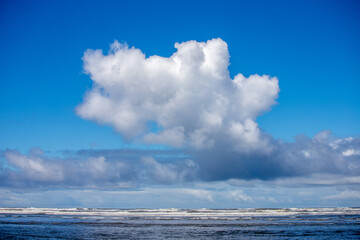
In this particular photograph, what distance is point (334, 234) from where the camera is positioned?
48.2 metres

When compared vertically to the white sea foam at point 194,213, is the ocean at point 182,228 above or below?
below

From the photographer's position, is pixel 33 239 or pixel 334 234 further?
pixel 334 234

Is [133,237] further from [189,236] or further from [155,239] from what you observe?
[189,236]

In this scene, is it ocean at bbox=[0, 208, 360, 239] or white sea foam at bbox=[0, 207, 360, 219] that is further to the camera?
white sea foam at bbox=[0, 207, 360, 219]

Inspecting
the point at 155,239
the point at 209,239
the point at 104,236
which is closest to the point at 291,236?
the point at 209,239

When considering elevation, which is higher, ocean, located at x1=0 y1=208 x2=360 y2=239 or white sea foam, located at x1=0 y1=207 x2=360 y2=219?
white sea foam, located at x1=0 y1=207 x2=360 y2=219

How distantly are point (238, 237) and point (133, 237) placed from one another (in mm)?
13285

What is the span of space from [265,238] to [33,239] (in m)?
28.6

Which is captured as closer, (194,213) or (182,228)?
(182,228)

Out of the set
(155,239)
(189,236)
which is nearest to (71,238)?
(155,239)

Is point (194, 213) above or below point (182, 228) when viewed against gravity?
above

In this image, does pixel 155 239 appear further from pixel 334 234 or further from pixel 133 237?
A: pixel 334 234

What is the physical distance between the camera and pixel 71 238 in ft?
147

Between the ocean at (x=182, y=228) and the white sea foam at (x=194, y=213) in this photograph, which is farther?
the white sea foam at (x=194, y=213)
